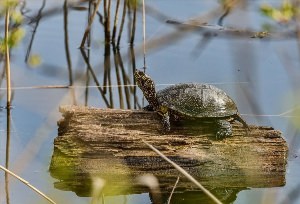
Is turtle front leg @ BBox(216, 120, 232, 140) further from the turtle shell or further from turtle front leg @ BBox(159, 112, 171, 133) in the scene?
turtle front leg @ BBox(159, 112, 171, 133)

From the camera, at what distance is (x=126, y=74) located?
513 centimetres

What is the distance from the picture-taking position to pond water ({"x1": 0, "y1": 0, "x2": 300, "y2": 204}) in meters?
3.42

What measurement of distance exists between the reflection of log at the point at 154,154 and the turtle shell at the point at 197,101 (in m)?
0.07

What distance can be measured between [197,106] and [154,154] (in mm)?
312

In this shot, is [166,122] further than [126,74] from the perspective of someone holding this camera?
No

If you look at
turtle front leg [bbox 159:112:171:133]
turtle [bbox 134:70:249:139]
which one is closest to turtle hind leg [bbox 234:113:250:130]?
turtle [bbox 134:70:249:139]

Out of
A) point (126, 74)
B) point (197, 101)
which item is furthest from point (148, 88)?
point (126, 74)

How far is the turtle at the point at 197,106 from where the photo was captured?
359 centimetres

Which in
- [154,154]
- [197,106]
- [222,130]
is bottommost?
[154,154]

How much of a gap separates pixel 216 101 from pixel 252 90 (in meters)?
0.86

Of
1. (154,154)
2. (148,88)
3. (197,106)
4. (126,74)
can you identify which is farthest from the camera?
(126,74)

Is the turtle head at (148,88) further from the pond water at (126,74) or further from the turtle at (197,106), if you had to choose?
the pond water at (126,74)

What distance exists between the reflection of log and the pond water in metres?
0.09

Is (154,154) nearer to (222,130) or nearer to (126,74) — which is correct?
(222,130)
